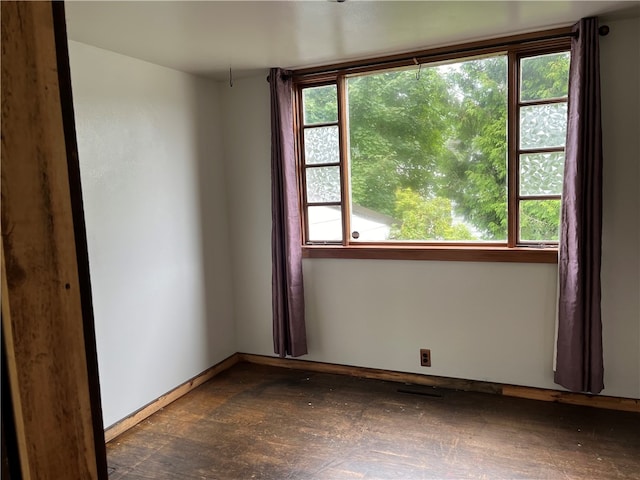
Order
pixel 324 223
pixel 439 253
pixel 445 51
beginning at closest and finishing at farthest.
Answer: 1. pixel 445 51
2. pixel 439 253
3. pixel 324 223

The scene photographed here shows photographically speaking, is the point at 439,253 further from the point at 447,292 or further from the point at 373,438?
the point at 373,438

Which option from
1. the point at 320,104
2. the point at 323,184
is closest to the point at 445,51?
the point at 320,104

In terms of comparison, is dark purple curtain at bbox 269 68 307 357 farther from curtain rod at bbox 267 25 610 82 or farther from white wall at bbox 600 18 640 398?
white wall at bbox 600 18 640 398

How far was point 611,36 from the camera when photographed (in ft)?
8.34

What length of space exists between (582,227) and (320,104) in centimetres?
189

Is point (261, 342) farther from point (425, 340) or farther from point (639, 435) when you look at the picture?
point (639, 435)

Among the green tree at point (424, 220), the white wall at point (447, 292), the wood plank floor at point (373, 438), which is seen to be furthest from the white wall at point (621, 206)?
the green tree at point (424, 220)

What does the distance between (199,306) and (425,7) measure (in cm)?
244

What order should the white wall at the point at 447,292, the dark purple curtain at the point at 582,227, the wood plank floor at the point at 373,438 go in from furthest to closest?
the white wall at the point at 447,292 < the dark purple curtain at the point at 582,227 < the wood plank floor at the point at 373,438

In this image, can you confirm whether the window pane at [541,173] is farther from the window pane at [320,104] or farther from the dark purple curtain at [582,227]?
the window pane at [320,104]

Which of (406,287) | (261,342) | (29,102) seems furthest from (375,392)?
(29,102)

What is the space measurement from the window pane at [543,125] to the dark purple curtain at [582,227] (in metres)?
0.16

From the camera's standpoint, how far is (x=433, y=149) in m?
3.09

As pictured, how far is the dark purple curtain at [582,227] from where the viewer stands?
249 centimetres
